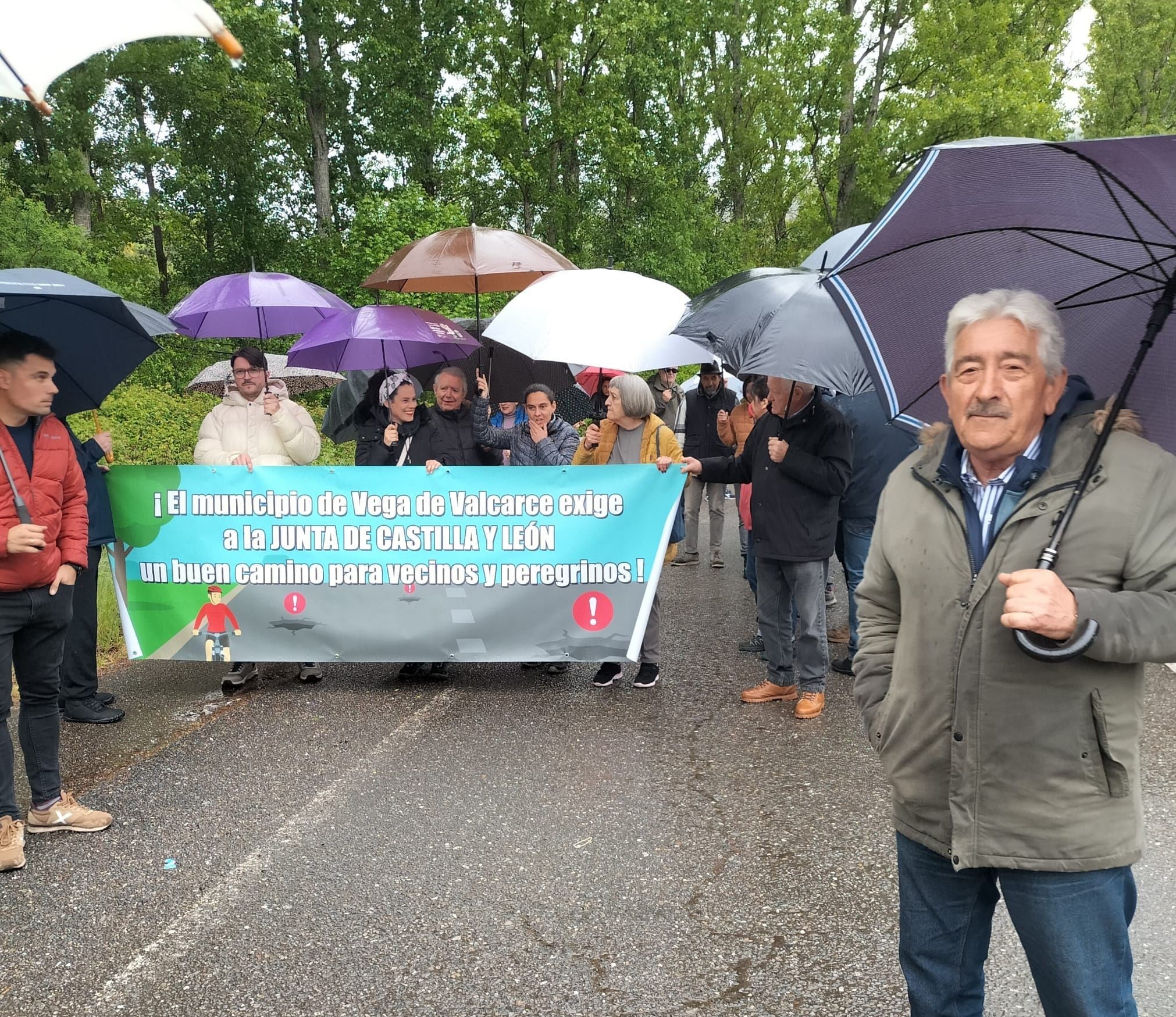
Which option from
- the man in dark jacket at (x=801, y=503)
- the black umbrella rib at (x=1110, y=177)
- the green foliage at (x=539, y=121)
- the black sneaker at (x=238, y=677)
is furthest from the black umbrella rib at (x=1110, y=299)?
the green foliage at (x=539, y=121)

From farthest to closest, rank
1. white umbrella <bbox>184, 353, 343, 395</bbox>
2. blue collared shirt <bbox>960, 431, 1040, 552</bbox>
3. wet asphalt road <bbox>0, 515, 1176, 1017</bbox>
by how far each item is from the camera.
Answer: white umbrella <bbox>184, 353, 343, 395</bbox> < wet asphalt road <bbox>0, 515, 1176, 1017</bbox> < blue collared shirt <bbox>960, 431, 1040, 552</bbox>

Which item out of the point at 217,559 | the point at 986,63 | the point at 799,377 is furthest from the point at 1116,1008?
the point at 986,63

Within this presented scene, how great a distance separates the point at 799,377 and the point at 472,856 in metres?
2.59

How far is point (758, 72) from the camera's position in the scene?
2847 centimetres

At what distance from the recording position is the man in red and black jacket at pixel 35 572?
13.3 ft

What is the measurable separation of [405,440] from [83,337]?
2005mm

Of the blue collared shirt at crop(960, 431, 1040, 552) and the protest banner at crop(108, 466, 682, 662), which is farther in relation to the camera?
the protest banner at crop(108, 466, 682, 662)

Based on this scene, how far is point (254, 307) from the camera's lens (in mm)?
7445

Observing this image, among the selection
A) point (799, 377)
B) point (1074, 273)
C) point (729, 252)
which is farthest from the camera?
point (729, 252)

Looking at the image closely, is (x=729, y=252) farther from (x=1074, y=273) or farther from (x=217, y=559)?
(x=1074, y=273)

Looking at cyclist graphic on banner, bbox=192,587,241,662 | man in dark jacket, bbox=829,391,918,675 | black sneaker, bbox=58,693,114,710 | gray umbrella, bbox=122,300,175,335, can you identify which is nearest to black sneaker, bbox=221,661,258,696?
cyclist graphic on banner, bbox=192,587,241,662

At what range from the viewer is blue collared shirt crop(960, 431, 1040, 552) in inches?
79.8

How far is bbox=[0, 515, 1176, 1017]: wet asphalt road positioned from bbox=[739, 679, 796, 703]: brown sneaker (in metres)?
0.17

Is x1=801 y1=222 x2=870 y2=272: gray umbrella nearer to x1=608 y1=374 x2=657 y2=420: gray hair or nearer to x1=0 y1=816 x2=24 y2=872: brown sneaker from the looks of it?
x1=608 y1=374 x2=657 y2=420: gray hair
